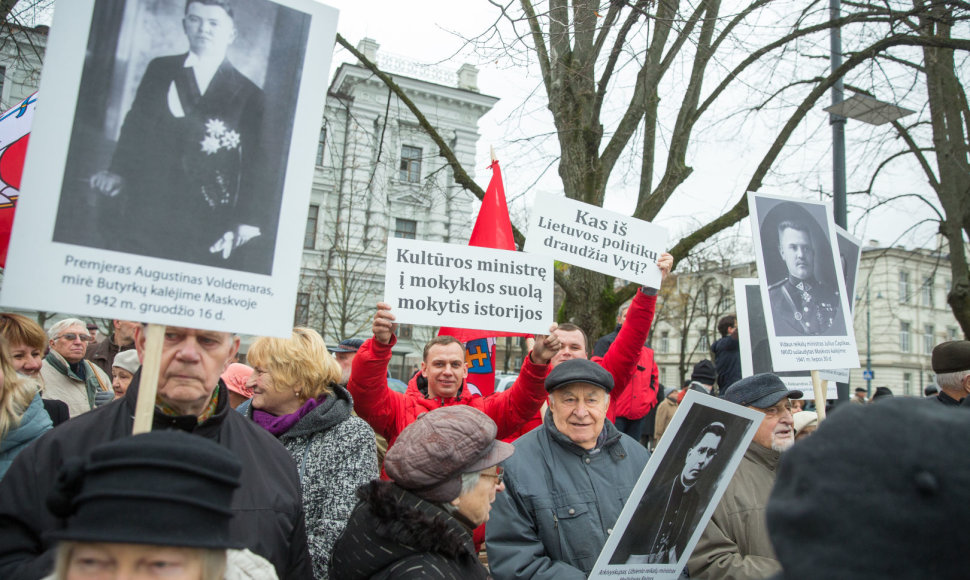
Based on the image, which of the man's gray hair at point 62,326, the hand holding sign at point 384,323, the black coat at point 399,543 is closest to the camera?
the black coat at point 399,543

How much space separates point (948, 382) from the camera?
459cm

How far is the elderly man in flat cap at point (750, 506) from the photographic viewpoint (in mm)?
2801

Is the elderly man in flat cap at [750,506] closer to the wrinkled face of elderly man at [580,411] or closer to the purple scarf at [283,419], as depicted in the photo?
the wrinkled face of elderly man at [580,411]

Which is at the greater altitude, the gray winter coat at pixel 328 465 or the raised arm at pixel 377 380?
the raised arm at pixel 377 380

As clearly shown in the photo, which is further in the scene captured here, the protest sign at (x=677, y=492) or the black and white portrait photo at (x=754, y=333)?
the black and white portrait photo at (x=754, y=333)

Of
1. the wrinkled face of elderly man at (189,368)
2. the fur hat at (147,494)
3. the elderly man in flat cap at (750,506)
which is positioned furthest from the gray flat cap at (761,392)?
the fur hat at (147,494)

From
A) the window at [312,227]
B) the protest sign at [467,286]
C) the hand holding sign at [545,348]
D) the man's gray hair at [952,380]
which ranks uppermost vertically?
the window at [312,227]

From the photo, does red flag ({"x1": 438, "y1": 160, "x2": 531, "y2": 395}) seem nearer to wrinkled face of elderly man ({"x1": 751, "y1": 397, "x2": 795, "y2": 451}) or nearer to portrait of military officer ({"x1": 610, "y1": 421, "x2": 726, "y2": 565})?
wrinkled face of elderly man ({"x1": 751, "y1": 397, "x2": 795, "y2": 451})

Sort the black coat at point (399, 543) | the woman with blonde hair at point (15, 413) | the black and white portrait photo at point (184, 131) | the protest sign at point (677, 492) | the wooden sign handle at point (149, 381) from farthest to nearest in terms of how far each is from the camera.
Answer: the woman with blonde hair at point (15, 413) → the protest sign at point (677, 492) → the black coat at point (399, 543) → the black and white portrait photo at point (184, 131) → the wooden sign handle at point (149, 381)

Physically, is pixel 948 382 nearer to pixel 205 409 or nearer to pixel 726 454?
pixel 726 454

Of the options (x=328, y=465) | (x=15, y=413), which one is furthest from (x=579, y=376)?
(x=15, y=413)

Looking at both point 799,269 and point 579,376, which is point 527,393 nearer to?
point 579,376

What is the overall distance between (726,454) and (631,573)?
0.62 metres

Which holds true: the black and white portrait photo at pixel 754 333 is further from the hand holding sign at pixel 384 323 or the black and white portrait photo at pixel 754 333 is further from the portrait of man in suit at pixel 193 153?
the portrait of man in suit at pixel 193 153
